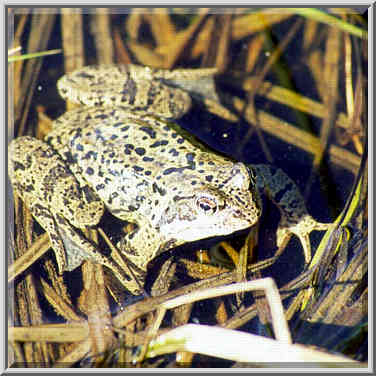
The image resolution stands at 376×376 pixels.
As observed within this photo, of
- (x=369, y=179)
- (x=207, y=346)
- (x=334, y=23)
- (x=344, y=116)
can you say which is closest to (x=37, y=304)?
(x=207, y=346)

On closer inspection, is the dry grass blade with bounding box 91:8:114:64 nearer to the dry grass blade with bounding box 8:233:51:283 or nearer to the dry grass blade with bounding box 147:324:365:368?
the dry grass blade with bounding box 8:233:51:283

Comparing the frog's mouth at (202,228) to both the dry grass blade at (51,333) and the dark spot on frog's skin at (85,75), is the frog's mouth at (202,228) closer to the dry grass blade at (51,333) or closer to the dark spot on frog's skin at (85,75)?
the dry grass blade at (51,333)

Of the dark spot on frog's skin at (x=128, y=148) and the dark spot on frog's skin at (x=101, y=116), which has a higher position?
the dark spot on frog's skin at (x=101, y=116)

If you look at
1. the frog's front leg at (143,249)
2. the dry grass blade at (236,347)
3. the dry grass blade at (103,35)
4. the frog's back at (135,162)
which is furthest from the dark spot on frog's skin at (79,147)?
the dry grass blade at (236,347)

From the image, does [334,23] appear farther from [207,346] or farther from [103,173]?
[207,346]

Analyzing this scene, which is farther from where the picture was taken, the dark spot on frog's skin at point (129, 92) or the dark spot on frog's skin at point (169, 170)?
the dark spot on frog's skin at point (129, 92)

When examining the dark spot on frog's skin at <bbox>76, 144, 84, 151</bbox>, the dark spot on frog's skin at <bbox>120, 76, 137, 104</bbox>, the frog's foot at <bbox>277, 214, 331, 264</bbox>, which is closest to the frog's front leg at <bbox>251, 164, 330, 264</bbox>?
the frog's foot at <bbox>277, 214, 331, 264</bbox>

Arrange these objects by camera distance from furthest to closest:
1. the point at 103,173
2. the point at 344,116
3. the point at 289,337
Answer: the point at 344,116 < the point at 103,173 < the point at 289,337

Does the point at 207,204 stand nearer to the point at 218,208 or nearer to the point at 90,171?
the point at 218,208
